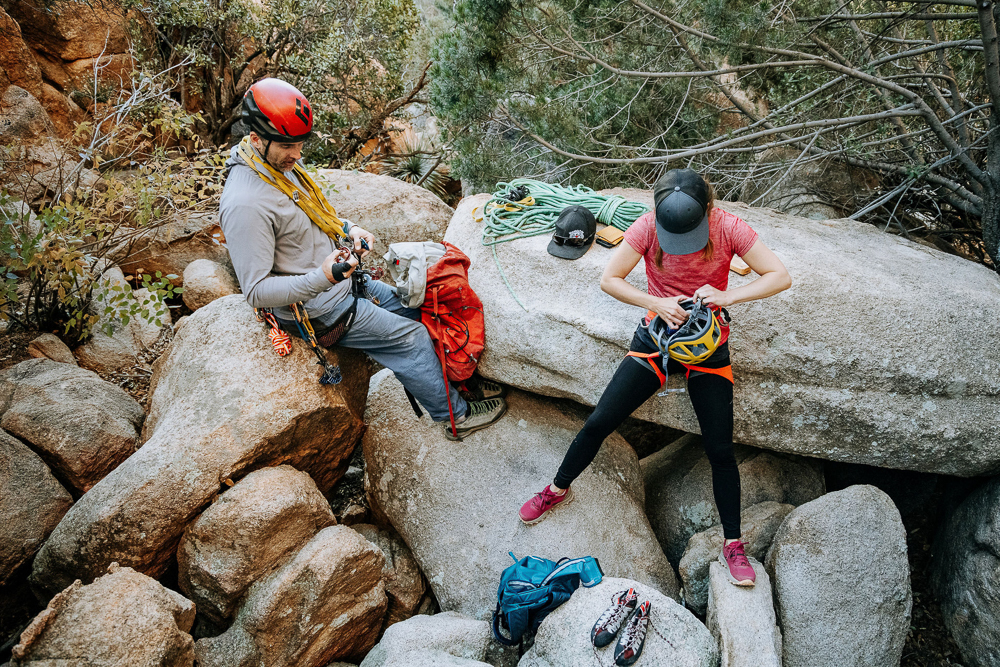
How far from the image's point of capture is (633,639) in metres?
2.83

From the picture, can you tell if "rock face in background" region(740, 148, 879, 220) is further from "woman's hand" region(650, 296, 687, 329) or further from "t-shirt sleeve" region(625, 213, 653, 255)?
"woman's hand" region(650, 296, 687, 329)

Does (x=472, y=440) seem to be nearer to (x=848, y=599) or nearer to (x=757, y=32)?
(x=848, y=599)

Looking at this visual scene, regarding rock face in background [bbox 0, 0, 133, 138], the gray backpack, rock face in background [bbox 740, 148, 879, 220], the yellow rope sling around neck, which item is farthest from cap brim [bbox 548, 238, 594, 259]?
rock face in background [bbox 0, 0, 133, 138]

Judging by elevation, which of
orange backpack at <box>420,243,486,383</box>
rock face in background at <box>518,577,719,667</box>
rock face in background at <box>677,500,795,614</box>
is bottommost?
rock face in background at <box>677,500,795,614</box>

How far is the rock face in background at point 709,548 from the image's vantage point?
3465 millimetres

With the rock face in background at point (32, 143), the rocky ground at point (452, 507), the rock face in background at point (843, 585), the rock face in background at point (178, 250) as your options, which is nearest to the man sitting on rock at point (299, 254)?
the rocky ground at point (452, 507)

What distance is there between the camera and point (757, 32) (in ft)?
14.6

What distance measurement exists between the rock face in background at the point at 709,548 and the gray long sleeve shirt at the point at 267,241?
2495 mm

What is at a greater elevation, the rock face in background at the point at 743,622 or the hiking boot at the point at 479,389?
the hiking boot at the point at 479,389

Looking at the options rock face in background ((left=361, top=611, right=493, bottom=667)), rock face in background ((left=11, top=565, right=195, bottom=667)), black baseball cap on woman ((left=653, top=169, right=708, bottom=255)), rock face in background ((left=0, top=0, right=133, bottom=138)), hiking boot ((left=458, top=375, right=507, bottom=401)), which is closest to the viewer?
rock face in background ((left=11, top=565, right=195, bottom=667))

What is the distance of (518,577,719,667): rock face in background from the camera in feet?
9.31

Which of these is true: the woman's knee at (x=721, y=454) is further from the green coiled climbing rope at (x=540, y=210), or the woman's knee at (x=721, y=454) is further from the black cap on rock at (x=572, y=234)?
the green coiled climbing rope at (x=540, y=210)

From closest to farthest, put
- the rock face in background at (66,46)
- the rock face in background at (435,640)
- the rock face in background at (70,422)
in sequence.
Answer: the rock face in background at (435,640), the rock face in background at (70,422), the rock face in background at (66,46)

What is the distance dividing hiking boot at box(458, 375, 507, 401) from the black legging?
983 millimetres
